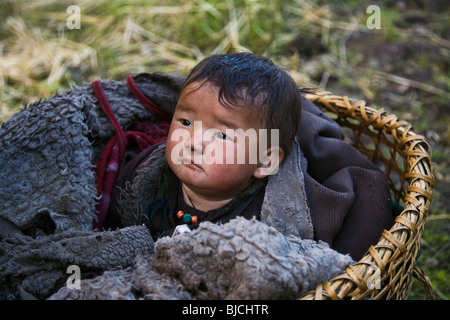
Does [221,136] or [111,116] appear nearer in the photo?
[221,136]

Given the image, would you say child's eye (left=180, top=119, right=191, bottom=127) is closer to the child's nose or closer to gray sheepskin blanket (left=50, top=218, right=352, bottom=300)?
the child's nose

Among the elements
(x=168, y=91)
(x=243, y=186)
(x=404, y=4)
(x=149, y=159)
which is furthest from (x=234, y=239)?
(x=404, y=4)

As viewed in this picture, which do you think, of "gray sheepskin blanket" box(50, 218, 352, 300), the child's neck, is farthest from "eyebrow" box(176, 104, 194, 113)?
"gray sheepskin blanket" box(50, 218, 352, 300)

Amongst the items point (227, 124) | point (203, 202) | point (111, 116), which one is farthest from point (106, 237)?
point (111, 116)

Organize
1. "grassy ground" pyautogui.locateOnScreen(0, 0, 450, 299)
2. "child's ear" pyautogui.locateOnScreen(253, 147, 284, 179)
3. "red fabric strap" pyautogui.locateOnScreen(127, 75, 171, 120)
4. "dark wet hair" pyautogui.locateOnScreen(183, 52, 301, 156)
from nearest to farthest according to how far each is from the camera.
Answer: "dark wet hair" pyautogui.locateOnScreen(183, 52, 301, 156) → "child's ear" pyautogui.locateOnScreen(253, 147, 284, 179) → "red fabric strap" pyautogui.locateOnScreen(127, 75, 171, 120) → "grassy ground" pyautogui.locateOnScreen(0, 0, 450, 299)

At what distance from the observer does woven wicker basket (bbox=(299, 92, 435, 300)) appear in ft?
3.73

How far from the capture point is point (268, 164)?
1520 millimetres

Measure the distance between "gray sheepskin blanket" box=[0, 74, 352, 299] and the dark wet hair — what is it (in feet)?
0.60

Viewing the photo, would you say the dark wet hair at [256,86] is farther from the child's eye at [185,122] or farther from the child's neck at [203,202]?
the child's neck at [203,202]

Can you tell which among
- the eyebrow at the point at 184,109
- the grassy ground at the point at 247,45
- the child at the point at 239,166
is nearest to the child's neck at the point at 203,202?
the child at the point at 239,166

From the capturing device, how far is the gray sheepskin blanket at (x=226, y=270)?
1085 millimetres

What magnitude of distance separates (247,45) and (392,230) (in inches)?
76.4

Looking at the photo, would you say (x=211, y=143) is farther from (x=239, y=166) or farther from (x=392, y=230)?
(x=392, y=230)

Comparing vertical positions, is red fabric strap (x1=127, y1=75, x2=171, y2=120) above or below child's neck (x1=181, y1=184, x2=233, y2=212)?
above
